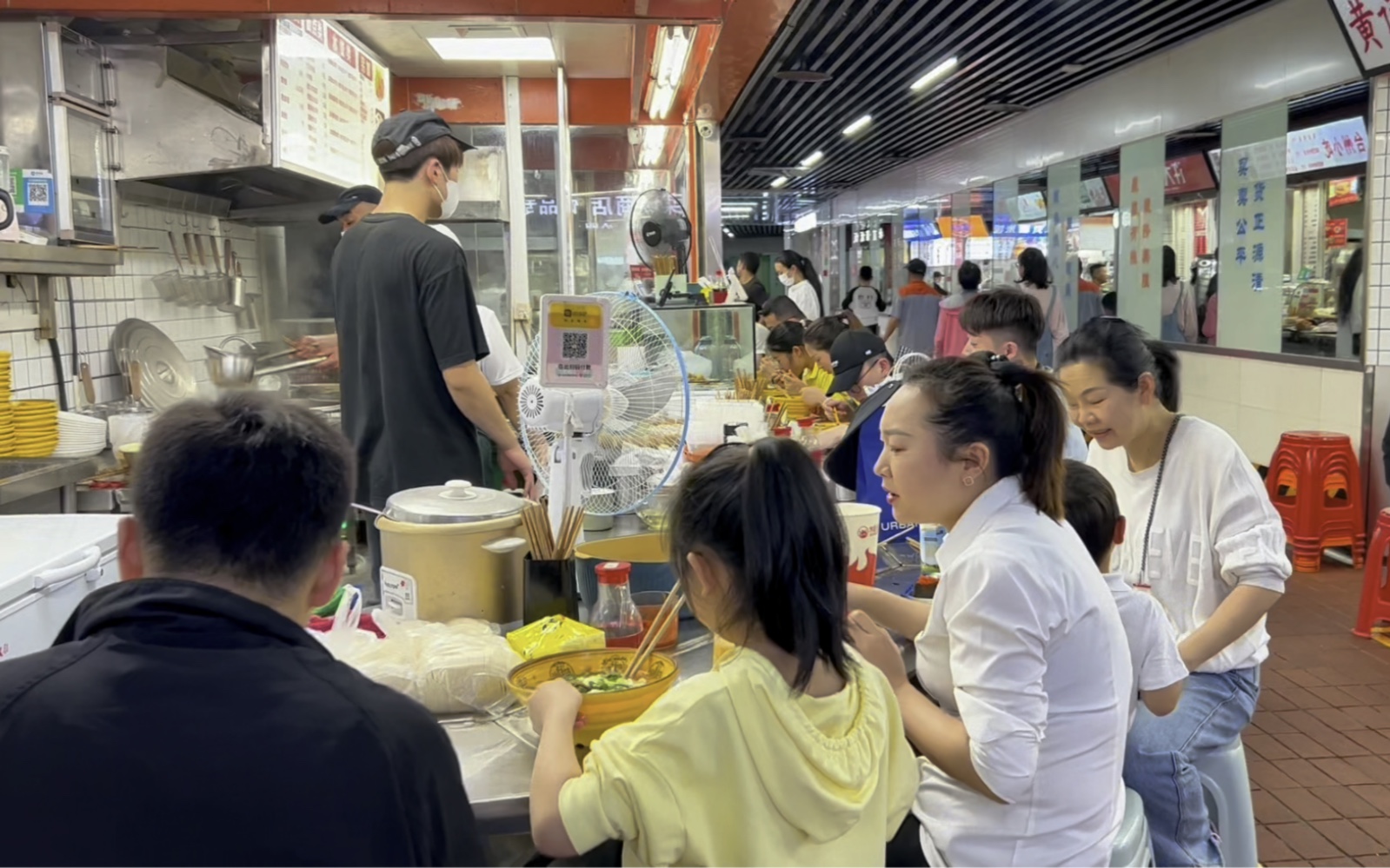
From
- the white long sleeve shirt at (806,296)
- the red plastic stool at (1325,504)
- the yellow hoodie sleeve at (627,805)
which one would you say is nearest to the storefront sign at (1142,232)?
the white long sleeve shirt at (806,296)

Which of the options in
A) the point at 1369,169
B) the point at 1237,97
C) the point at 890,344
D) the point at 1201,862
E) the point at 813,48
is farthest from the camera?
the point at 890,344

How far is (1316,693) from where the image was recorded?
408 centimetres

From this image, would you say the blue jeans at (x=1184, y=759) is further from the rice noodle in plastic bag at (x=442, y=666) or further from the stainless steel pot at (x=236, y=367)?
the stainless steel pot at (x=236, y=367)

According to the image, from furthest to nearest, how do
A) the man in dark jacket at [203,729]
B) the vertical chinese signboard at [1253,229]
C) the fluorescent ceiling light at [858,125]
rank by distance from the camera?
the fluorescent ceiling light at [858,125] → the vertical chinese signboard at [1253,229] → the man in dark jacket at [203,729]

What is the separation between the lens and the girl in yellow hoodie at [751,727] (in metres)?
1.23

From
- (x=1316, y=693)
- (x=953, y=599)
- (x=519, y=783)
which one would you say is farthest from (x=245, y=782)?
(x=1316, y=693)

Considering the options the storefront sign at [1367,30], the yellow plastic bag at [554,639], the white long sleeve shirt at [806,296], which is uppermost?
the storefront sign at [1367,30]

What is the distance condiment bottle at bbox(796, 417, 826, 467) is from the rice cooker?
3.99ft

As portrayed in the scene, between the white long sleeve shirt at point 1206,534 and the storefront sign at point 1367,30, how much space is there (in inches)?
160

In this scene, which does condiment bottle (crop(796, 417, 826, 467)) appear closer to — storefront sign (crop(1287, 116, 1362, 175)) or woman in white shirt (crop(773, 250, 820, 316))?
storefront sign (crop(1287, 116, 1362, 175))

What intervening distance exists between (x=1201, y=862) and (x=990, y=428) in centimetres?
A: 113

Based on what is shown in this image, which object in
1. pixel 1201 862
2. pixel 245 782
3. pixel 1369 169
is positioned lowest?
pixel 1201 862

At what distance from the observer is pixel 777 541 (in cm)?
131

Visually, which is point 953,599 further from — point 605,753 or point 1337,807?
point 1337,807
